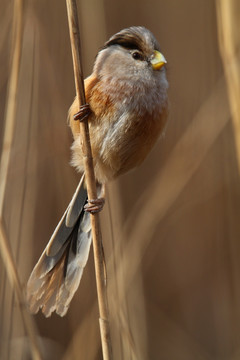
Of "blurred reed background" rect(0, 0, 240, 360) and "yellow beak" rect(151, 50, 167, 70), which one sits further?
"blurred reed background" rect(0, 0, 240, 360)

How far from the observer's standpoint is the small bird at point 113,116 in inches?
60.6

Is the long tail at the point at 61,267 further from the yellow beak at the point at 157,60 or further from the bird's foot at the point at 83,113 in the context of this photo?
the yellow beak at the point at 157,60

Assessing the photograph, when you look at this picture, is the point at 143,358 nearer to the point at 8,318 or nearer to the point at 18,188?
the point at 8,318

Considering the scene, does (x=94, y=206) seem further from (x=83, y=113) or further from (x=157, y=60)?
(x=157, y=60)

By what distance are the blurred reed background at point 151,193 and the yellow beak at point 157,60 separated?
0.18 m

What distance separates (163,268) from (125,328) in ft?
3.87

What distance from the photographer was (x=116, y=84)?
5.09 ft

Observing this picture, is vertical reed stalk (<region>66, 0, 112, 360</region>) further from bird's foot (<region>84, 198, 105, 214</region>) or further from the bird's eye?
the bird's eye

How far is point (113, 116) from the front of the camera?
1560 mm

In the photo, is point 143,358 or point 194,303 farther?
point 194,303

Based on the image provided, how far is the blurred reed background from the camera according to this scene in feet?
5.71

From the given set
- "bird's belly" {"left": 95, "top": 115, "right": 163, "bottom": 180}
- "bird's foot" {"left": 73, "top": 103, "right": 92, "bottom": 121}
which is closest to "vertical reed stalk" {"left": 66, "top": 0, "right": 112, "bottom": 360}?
"bird's foot" {"left": 73, "top": 103, "right": 92, "bottom": 121}

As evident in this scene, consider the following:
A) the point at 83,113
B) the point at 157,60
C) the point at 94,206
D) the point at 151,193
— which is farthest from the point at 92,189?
the point at 151,193

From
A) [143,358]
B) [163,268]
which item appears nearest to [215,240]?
[163,268]
